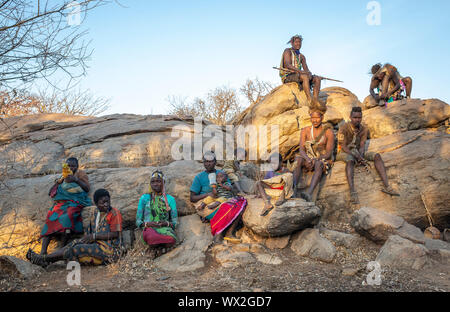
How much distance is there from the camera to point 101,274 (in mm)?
4039

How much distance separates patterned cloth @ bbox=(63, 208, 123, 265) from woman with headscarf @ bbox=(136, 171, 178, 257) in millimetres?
348

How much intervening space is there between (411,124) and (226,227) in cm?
543

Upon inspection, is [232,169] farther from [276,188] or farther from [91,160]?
[91,160]

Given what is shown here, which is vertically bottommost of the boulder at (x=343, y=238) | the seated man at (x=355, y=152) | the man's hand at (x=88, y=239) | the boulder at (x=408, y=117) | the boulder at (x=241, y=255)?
the boulder at (x=241, y=255)

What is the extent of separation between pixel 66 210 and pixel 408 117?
7.57 m

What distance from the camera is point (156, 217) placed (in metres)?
4.71

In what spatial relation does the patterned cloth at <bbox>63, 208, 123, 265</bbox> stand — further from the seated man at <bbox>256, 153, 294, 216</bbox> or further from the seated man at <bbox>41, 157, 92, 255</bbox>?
the seated man at <bbox>256, 153, 294, 216</bbox>

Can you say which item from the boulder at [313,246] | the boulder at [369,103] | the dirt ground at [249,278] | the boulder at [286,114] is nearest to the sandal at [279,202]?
the boulder at [313,246]

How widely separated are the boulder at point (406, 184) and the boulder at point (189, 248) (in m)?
2.25

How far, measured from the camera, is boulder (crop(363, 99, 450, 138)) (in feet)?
24.1

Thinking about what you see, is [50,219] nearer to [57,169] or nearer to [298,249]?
[57,169]

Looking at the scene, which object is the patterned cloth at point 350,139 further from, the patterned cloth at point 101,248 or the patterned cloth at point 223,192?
the patterned cloth at point 101,248

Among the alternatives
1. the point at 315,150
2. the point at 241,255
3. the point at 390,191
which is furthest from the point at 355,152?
the point at 241,255

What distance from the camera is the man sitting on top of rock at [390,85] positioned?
27.0 ft
